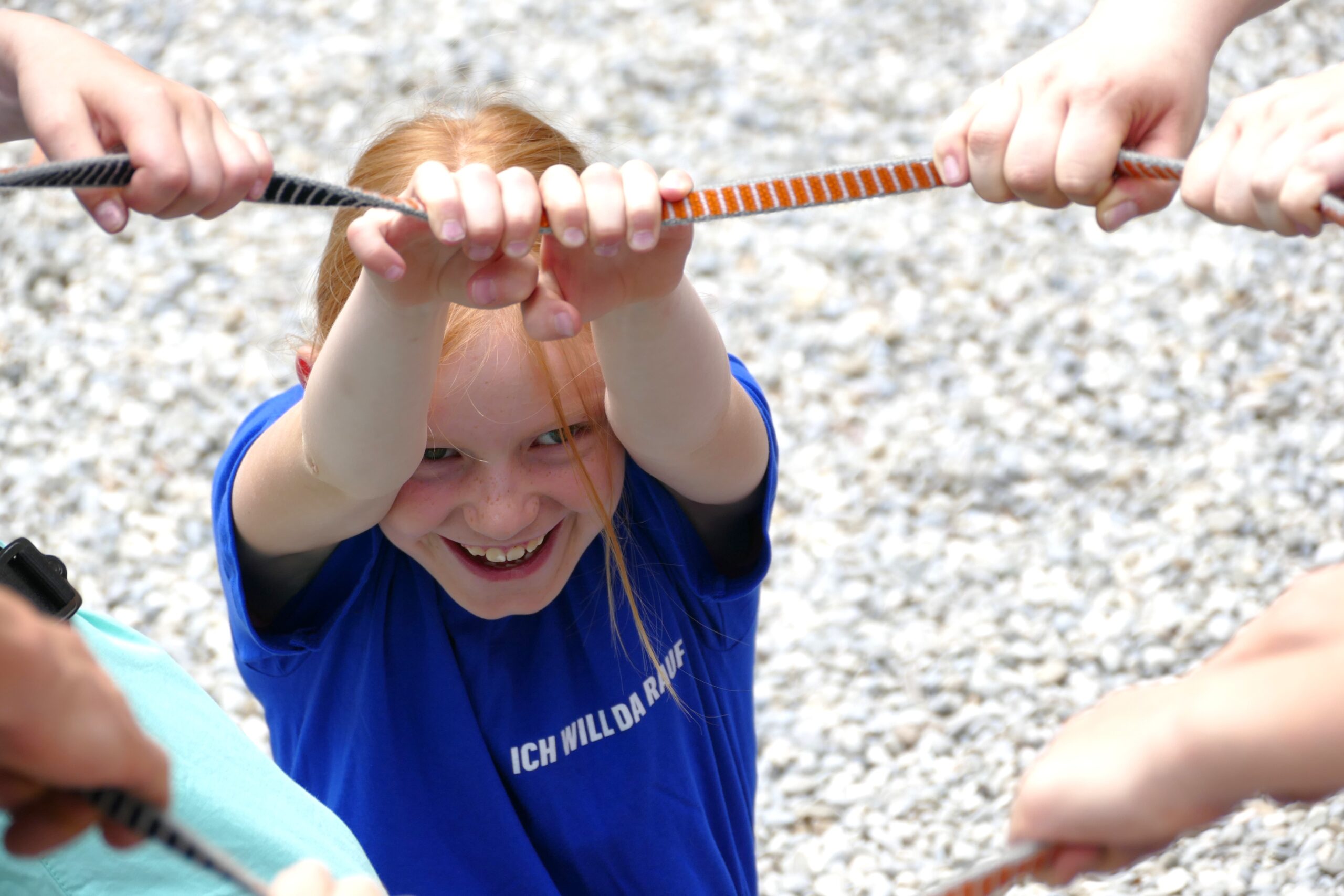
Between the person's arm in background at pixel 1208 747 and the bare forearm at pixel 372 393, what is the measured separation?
69cm

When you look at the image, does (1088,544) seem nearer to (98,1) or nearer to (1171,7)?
(1171,7)

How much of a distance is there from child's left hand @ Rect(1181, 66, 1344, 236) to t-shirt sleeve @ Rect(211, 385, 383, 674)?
0.95 metres

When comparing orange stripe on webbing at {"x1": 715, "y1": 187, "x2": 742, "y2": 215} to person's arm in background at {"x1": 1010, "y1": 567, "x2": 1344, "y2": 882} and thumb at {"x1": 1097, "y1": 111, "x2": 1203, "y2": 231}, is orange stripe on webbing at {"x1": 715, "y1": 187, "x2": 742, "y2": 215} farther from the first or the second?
person's arm in background at {"x1": 1010, "y1": 567, "x2": 1344, "y2": 882}

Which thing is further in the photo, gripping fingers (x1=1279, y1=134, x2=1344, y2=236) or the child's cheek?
the child's cheek

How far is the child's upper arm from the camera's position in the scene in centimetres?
136

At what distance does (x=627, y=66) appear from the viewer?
14.0 feet

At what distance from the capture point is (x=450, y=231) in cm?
107

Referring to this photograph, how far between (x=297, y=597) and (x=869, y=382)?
216 cm

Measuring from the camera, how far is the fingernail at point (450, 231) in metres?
1.07

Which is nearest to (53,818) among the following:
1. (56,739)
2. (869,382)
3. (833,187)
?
(56,739)

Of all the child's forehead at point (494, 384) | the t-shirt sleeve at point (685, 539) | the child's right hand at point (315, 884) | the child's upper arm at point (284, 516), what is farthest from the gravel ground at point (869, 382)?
the child's right hand at point (315, 884)

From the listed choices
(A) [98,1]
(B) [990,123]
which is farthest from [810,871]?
(A) [98,1]

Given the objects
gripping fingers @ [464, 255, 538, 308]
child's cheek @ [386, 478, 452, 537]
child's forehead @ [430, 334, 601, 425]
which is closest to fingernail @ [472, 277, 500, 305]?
gripping fingers @ [464, 255, 538, 308]

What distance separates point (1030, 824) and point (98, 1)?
4.69 metres
